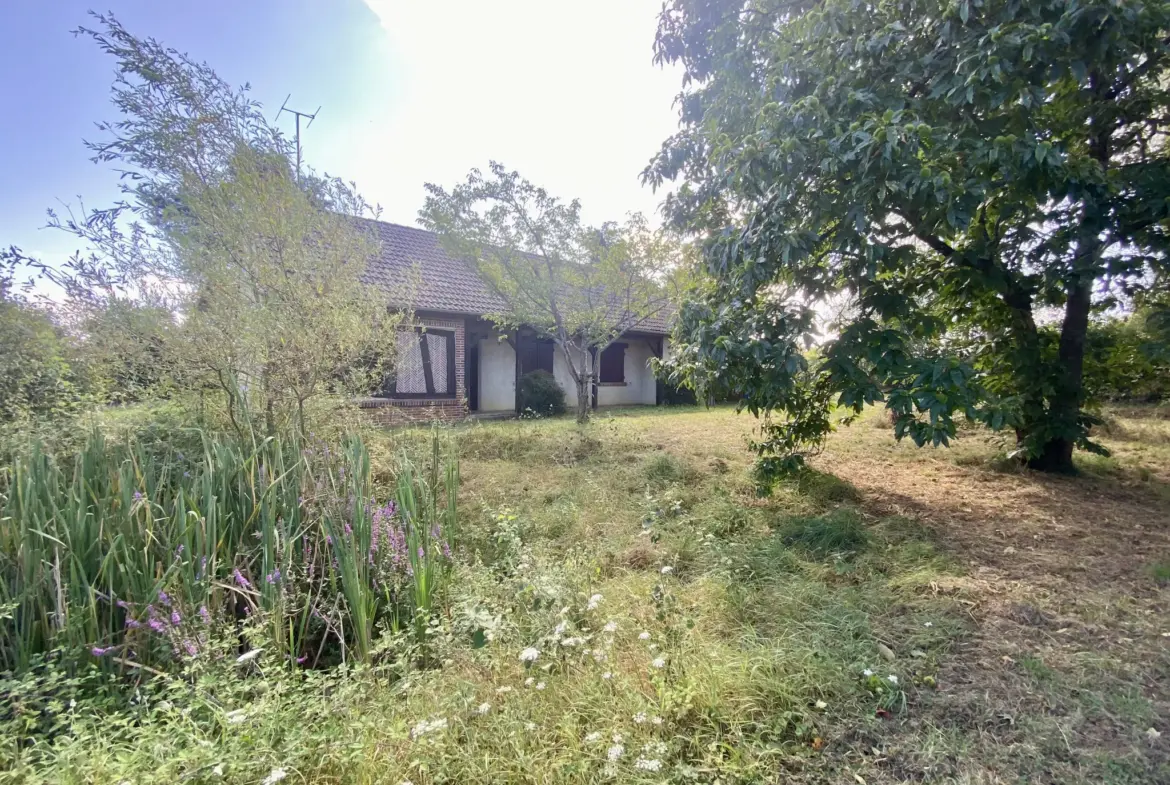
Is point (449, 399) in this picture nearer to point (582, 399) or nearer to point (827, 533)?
point (582, 399)

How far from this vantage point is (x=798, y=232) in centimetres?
306

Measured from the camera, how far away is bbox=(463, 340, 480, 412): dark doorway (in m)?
11.4

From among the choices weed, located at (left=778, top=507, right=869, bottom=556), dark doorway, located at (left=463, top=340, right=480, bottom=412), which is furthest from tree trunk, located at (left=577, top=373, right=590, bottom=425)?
weed, located at (left=778, top=507, right=869, bottom=556)

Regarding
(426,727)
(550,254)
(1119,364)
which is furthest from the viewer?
(550,254)

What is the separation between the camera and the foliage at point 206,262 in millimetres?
3498

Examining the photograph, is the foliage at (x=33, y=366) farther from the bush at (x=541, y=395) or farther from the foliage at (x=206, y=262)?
the bush at (x=541, y=395)

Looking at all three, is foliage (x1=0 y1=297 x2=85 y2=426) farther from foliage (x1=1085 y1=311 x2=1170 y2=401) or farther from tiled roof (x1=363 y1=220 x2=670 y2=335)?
foliage (x1=1085 y1=311 x2=1170 y2=401)

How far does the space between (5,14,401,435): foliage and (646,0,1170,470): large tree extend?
9.51 feet

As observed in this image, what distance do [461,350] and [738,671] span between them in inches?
369

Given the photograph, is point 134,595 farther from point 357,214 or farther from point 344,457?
point 357,214

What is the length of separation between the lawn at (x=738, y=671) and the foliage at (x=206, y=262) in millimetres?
1971

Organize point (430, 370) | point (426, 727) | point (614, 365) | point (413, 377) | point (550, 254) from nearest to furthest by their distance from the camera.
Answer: point (426, 727) → point (550, 254) → point (413, 377) → point (430, 370) → point (614, 365)

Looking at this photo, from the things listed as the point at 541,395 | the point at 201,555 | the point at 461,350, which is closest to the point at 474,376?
the point at 461,350

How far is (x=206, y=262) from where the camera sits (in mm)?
3469
